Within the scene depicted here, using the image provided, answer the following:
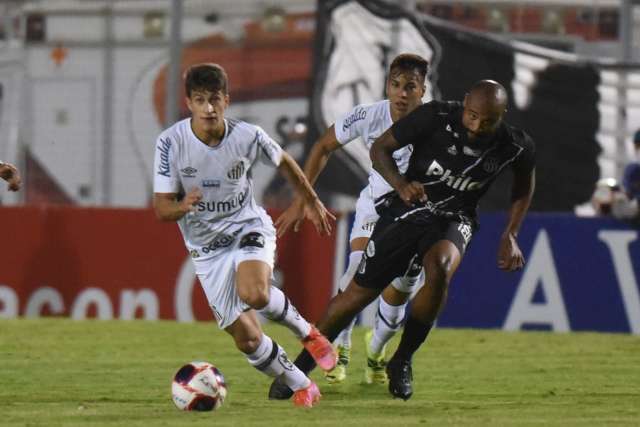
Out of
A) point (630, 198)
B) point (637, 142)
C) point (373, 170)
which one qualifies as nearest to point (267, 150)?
point (373, 170)

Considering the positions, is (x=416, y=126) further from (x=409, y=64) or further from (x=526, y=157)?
(x=409, y=64)

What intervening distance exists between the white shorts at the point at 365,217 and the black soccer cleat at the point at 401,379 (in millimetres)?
1671

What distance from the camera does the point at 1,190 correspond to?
18297 mm

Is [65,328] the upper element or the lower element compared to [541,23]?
lower

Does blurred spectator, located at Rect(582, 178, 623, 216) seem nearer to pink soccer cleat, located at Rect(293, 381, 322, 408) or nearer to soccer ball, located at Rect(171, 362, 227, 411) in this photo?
pink soccer cleat, located at Rect(293, 381, 322, 408)

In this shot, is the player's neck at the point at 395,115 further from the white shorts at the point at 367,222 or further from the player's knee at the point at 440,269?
the player's knee at the point at 440,269

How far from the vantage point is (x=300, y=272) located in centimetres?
1666

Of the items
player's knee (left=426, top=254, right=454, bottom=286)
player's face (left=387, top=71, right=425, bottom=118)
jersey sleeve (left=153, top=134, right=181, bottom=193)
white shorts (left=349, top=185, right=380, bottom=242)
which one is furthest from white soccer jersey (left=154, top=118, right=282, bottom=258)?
white shorts (left=349, top=185, right=380, bottom=242)

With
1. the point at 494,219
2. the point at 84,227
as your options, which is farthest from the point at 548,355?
the point at 84,227

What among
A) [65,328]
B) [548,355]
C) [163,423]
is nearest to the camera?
[163,423]

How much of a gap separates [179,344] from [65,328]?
5.93ft

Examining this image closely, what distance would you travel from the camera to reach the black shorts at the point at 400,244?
9.77 metres

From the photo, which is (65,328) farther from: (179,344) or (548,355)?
(548,355)

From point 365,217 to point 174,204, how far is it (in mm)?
2406
